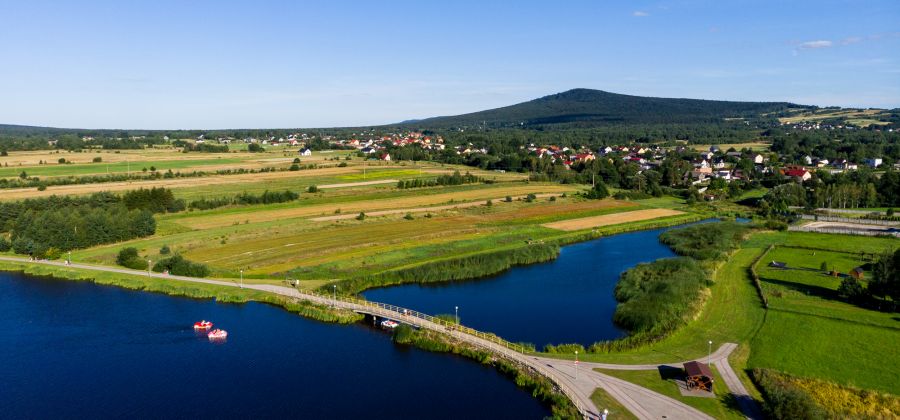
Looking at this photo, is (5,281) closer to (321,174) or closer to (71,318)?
(71,318)

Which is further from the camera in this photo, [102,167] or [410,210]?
[102,167]

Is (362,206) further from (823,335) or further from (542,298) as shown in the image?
(823,335)

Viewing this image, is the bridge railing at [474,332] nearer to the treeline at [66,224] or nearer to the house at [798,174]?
the treeline at [66,224]

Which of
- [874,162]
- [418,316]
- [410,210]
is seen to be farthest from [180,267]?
[874,162]

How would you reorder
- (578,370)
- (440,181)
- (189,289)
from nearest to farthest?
(578,370) < (189,289) < (440,181)

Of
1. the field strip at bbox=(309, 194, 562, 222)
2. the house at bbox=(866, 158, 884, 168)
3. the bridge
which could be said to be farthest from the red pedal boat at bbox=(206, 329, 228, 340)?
the house at bbox=(866, 158, 884, 168)

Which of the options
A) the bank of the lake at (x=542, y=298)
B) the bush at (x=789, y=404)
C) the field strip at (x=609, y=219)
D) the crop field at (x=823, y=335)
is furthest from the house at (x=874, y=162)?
the bush at (x=789, y=404)
